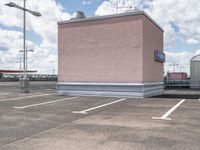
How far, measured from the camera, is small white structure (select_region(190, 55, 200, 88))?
32.6 metres

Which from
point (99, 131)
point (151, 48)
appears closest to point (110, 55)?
point (151, 48)

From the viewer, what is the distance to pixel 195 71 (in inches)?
1293

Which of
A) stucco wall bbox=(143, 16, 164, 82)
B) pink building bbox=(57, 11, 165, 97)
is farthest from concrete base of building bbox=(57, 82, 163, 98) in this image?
stucco wall bbox=(143, 16, 164, 82)

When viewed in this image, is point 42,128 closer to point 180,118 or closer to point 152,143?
point 152,143

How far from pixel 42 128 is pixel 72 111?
10.4 ft

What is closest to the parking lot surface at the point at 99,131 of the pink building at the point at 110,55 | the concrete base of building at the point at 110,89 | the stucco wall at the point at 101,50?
the concrete base of building at the point at 110,89

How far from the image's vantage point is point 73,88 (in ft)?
58.6

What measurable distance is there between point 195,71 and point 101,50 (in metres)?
19.6

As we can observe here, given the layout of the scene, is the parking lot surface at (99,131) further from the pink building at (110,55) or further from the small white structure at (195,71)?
the small white structure at (195,71)

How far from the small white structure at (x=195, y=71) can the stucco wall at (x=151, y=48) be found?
13.9 m

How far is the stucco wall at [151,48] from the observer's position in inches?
643

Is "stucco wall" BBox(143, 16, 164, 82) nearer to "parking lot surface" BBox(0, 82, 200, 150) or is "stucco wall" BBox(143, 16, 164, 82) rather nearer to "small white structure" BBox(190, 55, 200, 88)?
"parking lot surface" BBox(0, 82, 200, 150)

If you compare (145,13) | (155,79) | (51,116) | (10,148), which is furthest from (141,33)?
(10,148)

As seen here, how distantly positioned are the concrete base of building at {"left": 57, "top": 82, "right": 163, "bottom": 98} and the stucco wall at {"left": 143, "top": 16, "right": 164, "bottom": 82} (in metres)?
0.63
